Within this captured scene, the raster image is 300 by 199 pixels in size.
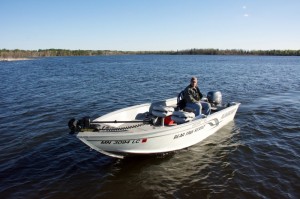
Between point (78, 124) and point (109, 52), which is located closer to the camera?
point (78, 124)

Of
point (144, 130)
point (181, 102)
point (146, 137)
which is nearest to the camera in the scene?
point (146, 137)

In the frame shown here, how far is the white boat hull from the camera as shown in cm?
714

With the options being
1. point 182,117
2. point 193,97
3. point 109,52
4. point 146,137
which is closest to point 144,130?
point 146,137

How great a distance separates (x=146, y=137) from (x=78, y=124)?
1.89m

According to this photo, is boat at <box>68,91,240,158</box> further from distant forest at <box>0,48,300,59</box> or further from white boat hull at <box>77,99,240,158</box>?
distant forest at <box>0,48,300,59</box>

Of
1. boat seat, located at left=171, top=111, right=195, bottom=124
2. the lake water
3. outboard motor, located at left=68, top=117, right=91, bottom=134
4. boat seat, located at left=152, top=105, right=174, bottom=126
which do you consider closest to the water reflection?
the lake water

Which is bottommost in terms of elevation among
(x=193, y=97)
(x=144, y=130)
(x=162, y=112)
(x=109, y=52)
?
(x=144, y=130)

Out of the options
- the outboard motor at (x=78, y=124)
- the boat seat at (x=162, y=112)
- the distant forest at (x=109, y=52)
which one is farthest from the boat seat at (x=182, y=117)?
the distant forest at (x=109, y=52)

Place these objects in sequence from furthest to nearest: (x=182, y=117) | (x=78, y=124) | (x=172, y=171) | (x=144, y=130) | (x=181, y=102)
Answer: (x=181, y=102), (x=182, y=117), (x=144, y=130), (x=172, y=171), (x=78, y=124)

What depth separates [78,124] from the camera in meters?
7.31

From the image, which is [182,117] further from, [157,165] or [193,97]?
[157,165]

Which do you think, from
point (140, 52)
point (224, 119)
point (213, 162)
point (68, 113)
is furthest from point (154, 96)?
point (140, 52)

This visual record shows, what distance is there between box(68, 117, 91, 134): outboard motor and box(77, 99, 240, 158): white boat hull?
0.73ft

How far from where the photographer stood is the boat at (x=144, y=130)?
720 cm
